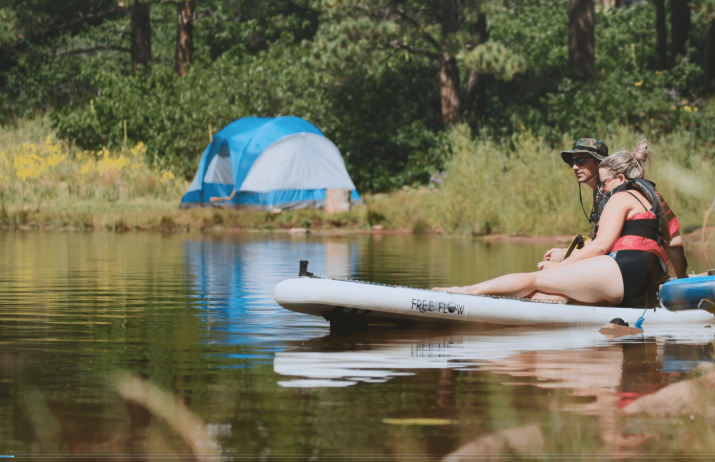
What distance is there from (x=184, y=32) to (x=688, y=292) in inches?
1231

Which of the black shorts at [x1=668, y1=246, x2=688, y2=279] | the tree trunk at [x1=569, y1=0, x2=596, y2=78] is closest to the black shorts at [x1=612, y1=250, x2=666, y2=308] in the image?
the black shorts at [x1=668, y1=246, x2=688, y2=279]

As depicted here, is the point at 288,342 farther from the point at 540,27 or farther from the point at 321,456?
the point at 540,27

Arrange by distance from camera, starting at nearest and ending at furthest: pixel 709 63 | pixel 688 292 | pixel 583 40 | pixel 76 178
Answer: pixel 688 292 → pixel 709 63 → pixel 583 40 → pixel 76 178

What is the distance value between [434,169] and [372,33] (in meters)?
→ 3.82

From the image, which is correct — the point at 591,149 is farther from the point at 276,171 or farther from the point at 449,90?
the point at 449,90

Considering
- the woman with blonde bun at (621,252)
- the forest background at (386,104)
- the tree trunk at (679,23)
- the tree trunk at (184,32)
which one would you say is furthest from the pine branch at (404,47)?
the woman with blonde bun at (621,252)

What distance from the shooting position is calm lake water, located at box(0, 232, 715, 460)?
525 centimetres

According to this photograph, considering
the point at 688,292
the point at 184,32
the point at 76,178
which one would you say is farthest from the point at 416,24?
the point at 688,292

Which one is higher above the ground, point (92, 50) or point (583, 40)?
point (92, 50)

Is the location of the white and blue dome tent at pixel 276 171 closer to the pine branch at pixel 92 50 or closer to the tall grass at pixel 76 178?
the tall grass at pixel 76 178

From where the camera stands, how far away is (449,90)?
105ft

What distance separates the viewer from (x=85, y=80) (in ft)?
137

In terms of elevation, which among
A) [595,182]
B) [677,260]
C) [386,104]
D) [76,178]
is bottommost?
[677,260]

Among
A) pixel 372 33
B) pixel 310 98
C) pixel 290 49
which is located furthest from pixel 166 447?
pixel 290 49
